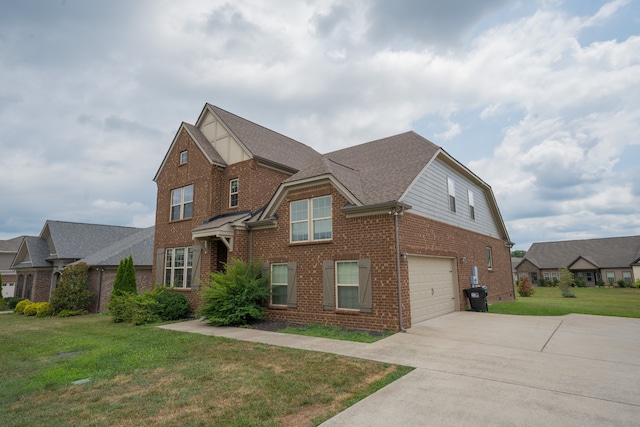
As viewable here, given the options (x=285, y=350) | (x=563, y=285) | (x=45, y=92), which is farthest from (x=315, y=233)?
(x=563, y=285)

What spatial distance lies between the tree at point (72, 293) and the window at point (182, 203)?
8013 mm

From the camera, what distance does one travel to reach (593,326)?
419 inches

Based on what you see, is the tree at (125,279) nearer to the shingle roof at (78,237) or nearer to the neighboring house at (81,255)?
the neighboring house at (81,255)

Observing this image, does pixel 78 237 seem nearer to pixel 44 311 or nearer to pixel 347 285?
pixel 44 311

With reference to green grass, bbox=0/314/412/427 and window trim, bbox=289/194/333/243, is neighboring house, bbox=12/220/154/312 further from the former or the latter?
window trim, bbox=289/194/333/243

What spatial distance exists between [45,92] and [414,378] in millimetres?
15901

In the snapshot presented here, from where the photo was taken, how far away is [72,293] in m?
19.8

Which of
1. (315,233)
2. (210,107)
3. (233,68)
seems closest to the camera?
(315,233)

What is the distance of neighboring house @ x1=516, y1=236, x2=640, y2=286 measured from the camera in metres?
46.7

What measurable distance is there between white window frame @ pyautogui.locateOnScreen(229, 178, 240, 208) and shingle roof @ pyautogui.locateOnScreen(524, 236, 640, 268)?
53.0 m

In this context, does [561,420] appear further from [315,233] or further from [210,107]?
[210,107]

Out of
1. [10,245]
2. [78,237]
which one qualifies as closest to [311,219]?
[78,237]

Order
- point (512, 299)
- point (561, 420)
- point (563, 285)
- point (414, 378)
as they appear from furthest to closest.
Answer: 1. point (563, 285)
2. point (512, 299)
3. point (414, 378)
4. point (561, 420)

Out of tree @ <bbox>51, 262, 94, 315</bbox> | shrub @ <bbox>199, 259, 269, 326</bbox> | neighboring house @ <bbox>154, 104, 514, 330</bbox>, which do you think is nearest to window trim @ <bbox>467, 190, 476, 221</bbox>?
neighboring house @ <bbox>154, 104, 514, 330</bbox>
